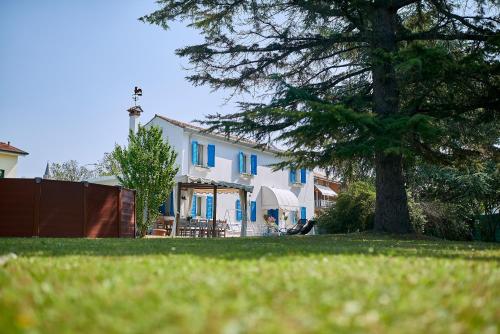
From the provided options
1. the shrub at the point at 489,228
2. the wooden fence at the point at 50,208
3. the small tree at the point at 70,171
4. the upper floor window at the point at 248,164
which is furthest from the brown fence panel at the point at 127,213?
the small tree at the point at 70,171

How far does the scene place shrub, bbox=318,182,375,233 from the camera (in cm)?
2166

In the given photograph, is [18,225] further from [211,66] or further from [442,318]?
[442,318]

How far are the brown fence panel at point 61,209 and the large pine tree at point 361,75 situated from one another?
5.08m

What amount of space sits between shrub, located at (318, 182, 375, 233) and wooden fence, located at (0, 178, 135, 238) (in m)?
10.5

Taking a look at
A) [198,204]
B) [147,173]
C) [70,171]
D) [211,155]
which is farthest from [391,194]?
[70,171]

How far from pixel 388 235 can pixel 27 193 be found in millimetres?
11084

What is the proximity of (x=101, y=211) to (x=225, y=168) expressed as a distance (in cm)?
1510

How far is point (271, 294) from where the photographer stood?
314 cm

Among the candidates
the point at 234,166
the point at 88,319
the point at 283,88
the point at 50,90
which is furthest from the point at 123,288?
the point at 234,166

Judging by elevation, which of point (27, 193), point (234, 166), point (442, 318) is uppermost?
point (234, 166)

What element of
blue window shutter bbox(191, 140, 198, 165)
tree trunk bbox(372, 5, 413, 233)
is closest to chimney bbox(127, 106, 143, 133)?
blue window shutter bbox(191, 140, 198, 165)

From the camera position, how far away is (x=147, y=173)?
22.1 m

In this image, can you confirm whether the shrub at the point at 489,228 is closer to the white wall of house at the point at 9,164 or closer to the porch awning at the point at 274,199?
the porch awning at the point at 274,199

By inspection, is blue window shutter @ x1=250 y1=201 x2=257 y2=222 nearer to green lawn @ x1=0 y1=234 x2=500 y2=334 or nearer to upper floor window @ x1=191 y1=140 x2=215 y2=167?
upper floor window @ x1=191 y1=140 x2=215 y2=167
